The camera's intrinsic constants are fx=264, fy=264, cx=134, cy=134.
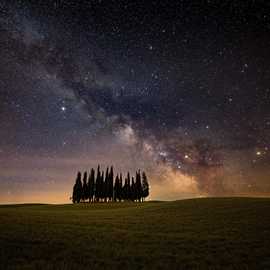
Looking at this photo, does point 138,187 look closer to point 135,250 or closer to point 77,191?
point 77,191

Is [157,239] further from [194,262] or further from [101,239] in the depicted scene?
[194,262]

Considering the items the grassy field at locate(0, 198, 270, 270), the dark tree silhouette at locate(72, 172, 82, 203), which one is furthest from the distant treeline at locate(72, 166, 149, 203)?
the grassy field at locate(0, 198, 270, 270)

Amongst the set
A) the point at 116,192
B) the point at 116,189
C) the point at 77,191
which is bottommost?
the point at 116,192

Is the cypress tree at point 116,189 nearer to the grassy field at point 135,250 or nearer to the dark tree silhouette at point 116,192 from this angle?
the dark tree silhouette at point 116,192

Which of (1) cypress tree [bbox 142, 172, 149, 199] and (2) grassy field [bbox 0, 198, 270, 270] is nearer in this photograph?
(2) grassy field [bbox 0, 198, 270, 270]

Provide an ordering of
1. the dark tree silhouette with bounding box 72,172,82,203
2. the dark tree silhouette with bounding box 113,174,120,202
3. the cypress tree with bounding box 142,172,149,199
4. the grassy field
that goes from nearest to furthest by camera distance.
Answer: the grassy field, the dark tree silhouette with bounding box 72,172,82,203, the dark tree silhouette with bounding box 113,174,120,202, the cypress tree with bounding box 142,172,149,199

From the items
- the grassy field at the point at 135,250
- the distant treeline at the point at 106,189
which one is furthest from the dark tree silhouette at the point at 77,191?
the grassy field at the point at 135,250

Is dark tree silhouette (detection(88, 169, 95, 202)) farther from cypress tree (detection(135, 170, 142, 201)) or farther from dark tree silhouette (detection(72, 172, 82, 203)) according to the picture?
cypress tree (detection(135, 170, 142, 201))

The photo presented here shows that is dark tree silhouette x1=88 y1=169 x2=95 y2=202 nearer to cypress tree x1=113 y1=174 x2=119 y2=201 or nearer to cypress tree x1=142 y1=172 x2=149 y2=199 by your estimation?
cypress tree x1=113 y1=174 x2=119 y2=201

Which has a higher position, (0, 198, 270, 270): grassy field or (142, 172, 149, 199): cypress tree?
(142, 172, 149, 199): cypress tree

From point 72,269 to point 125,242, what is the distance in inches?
250

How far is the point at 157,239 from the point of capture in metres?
17.6

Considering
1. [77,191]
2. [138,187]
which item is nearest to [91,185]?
[77,191]

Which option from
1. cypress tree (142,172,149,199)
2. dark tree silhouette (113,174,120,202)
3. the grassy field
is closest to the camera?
the grassy field
